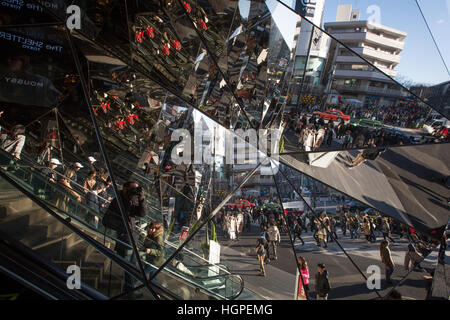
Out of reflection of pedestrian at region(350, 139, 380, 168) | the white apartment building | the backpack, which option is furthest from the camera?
the backpack

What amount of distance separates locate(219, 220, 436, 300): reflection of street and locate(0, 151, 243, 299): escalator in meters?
0.23

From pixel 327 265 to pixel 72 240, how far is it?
335 cm

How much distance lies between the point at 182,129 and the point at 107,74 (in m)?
1.27

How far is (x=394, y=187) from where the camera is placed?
149 inches

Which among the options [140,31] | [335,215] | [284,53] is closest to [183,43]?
[140,31]

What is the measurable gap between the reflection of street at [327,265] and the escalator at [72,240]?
234mm

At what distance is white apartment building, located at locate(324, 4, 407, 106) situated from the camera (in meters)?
3.40

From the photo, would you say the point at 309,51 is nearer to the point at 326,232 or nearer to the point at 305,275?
the point at 326,232

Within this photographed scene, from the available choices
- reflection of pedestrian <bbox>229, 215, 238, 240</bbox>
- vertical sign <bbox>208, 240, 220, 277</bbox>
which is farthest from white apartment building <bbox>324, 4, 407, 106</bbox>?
vertical sign <bbox>208, 240, 220, 277</bbox>

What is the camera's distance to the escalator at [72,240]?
359 cm

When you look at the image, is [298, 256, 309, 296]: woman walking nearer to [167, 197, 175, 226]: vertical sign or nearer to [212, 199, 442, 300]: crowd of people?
[212, 199, 442, 300]: crowd of people

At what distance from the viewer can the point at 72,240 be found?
3.66m

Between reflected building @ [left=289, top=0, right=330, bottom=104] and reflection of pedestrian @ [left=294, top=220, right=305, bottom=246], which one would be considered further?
reflection of pedestrian @ [left=294, top=220, right=305, bottom=246]

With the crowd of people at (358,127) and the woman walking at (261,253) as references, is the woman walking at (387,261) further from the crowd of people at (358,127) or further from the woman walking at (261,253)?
the woman walking at (261,253)
